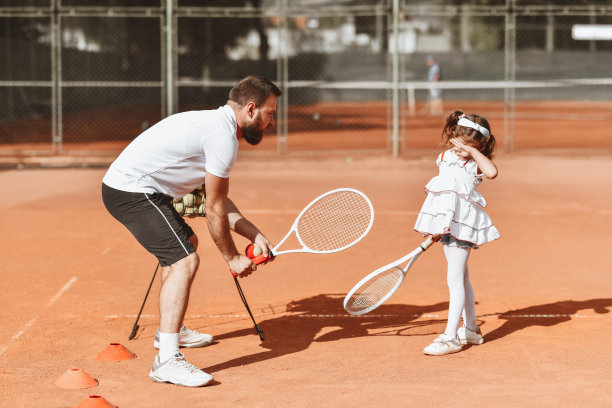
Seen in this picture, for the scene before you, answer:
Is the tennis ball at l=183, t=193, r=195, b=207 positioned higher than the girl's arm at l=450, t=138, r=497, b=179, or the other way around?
the girl's arm at l=450, t=138, r=497, b=179

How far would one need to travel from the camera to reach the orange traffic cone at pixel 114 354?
229 inches

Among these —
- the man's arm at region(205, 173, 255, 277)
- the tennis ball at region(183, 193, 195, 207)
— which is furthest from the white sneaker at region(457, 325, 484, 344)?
the tennis ball at region(183, 193, 195, 207)

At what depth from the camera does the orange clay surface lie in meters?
5.24

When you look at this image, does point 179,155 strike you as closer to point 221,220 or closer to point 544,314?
point 221,220

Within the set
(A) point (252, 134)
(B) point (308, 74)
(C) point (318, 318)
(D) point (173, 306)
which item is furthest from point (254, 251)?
(B) point (308, 74)

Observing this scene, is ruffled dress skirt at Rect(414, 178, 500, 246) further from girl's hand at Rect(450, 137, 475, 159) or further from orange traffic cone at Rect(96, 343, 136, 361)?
orange traffic cone at Rect(96, 343, 136, 361)

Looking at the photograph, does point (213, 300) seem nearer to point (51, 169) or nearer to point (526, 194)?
point (526, 194)

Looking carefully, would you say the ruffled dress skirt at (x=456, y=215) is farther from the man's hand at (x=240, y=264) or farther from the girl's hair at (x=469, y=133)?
the man's hand at (x=240, y=264)

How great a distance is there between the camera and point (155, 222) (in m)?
5.48

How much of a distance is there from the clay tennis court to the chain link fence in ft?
30.0

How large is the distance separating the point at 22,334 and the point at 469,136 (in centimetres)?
337

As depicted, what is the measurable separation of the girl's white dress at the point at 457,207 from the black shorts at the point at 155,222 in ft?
5.04

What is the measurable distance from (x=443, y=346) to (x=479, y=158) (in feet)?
4.03

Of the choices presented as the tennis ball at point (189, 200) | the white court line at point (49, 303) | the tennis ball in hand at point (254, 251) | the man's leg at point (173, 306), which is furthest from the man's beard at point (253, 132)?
the white court line at point (49, 303)
